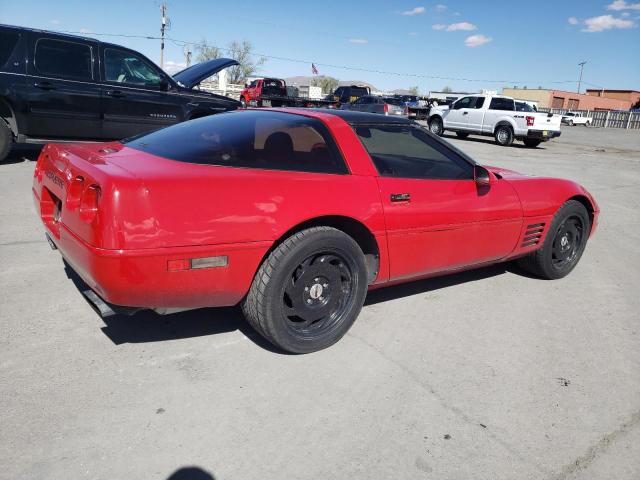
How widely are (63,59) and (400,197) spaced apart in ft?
20.8

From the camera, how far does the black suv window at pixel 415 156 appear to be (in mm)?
3279

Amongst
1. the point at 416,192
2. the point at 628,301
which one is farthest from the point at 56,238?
the point at 628,301

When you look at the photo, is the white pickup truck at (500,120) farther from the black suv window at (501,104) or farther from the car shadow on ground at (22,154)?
the car shadow on ground at (22,154)

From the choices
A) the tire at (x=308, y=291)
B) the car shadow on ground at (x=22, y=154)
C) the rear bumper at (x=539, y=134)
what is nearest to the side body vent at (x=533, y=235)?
the tire at (x=308, y=291)

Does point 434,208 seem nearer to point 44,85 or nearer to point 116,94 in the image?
point 116,94

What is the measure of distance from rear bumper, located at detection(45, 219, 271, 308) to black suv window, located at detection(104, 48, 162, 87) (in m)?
5.87

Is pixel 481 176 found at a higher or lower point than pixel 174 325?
higher

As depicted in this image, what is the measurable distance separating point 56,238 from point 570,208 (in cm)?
382

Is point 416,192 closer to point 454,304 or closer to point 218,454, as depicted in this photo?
point 454,304

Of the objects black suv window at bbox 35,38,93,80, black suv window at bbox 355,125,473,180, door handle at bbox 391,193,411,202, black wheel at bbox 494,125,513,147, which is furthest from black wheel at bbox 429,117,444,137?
door handle at bbox 391,193,411,202

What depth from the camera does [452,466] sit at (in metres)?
2.12

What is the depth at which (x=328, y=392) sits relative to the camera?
2.56m

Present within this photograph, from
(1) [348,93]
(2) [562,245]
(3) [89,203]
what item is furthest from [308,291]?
(1) [348,93]

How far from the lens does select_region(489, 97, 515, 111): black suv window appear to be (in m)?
18.7
